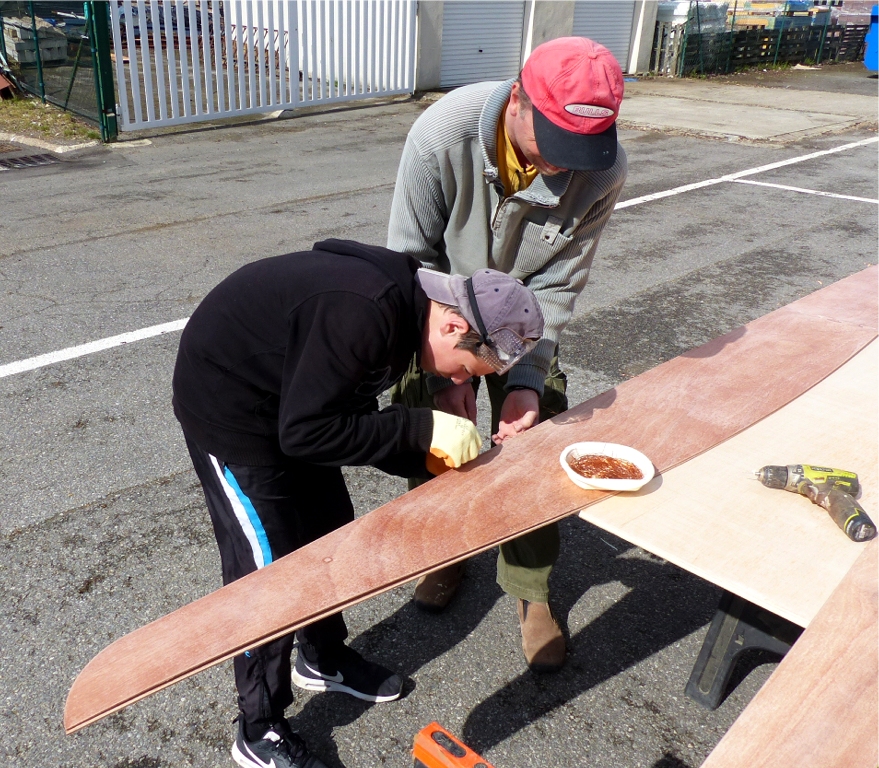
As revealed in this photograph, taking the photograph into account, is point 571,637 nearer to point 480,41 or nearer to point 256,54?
point 256,54

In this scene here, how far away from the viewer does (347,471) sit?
378 centimetres

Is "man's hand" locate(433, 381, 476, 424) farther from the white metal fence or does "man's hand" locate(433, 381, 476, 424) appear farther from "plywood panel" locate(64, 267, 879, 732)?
the white metal fence

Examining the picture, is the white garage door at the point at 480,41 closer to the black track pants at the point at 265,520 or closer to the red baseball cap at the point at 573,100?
the red baseball cap at the point at 573,100

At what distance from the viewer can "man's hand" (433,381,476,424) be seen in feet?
8.80

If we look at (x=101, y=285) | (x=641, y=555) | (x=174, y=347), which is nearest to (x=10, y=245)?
(x=101, y=285)

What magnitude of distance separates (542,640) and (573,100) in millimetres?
1732

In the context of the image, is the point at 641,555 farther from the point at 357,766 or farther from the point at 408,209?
the point at 408,209

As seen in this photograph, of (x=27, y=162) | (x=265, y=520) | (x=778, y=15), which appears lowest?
(x=27, y=162)

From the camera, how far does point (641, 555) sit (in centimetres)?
335

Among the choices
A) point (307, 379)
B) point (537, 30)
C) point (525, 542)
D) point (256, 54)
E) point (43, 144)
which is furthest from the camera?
point (537, 30)

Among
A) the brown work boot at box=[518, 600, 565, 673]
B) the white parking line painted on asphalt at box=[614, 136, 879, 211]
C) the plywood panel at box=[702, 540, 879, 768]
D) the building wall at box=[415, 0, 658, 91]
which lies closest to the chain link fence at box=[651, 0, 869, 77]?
the building wall at box=[415, 0, 658, 91]

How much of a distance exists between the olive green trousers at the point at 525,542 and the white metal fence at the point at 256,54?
9.03 meters

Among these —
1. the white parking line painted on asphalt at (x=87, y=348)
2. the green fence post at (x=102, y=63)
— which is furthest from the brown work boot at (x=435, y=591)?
the green fence post at (x=102, y=63)

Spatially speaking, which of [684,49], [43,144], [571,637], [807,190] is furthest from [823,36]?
[571,637]
